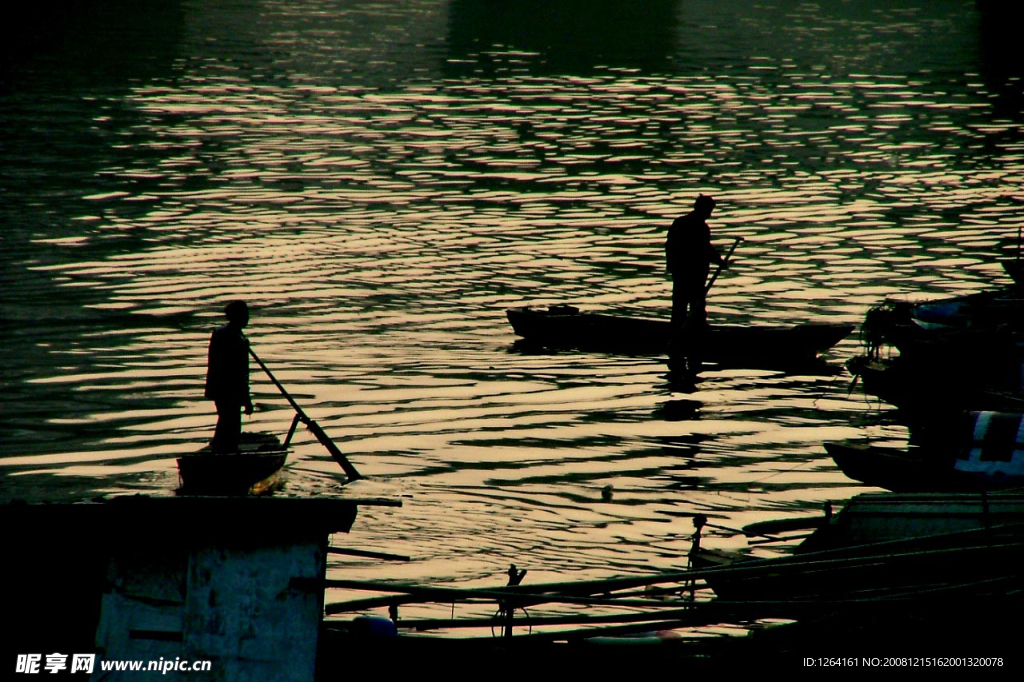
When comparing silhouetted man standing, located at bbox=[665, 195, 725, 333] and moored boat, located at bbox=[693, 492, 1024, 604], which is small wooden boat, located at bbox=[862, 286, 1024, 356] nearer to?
silhouetted man standing, located at bbox=[665, 195, 725, 333]

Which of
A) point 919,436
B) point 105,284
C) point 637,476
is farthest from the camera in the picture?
point 105,284

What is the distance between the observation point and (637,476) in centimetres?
1482

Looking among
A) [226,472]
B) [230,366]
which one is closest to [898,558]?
[226,472]

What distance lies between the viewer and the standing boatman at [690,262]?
19844 millimetres

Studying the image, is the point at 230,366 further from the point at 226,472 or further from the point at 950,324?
the point at 950,324

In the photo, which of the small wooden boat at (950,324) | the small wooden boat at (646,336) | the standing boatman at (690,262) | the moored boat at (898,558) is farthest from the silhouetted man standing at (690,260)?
the moored boat at (898,558)

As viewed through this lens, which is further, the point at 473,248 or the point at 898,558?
the point at 473,248

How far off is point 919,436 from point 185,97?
33.5 m

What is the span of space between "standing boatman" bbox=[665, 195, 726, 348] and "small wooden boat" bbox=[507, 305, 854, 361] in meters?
0.24

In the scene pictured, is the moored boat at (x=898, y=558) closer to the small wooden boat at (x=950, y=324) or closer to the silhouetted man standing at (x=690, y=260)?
the small wooden boat at (x=950, y=324)

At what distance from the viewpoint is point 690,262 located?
20.0 m

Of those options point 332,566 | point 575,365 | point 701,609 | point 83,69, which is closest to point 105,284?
point 575,365

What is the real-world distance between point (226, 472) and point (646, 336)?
26.8ft

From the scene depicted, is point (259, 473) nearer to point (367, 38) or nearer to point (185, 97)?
point (185, 97)
